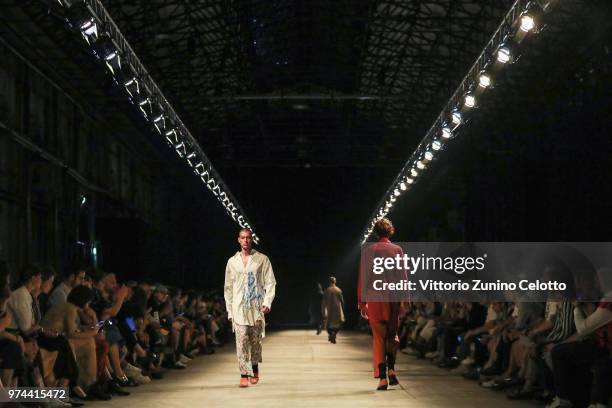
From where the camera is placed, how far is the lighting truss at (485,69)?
12.7 metres

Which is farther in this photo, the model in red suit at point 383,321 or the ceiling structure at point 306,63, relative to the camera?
the ceiling structure at point 306,63

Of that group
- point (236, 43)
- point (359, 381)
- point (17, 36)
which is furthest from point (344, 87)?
point (359, 381)

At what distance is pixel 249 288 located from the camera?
10.3m

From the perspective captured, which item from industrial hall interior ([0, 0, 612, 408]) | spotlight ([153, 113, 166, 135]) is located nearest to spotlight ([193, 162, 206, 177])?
industrial hall interior ([0, 0, 612, 408])

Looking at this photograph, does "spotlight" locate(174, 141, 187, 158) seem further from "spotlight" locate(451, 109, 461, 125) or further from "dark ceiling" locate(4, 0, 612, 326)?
"spotlight" locate(451, 109, 461, 125)

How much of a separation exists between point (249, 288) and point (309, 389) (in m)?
1.10

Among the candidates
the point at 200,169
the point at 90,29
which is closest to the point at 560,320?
the point at 90,29

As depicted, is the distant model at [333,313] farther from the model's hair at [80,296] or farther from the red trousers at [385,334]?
the model's hair at [80,296]

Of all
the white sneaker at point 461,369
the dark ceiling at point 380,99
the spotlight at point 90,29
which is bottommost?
the white sneaker at point 461,369

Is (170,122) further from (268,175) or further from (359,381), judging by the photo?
(268,175)

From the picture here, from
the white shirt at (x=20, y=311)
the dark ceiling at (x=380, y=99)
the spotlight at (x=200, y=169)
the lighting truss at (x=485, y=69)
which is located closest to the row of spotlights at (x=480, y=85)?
the lighting truss at (x=485, y=69)

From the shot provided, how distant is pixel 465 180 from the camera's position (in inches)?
1200

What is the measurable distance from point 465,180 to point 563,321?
70.9 feet

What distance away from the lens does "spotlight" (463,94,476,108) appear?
16.8m
